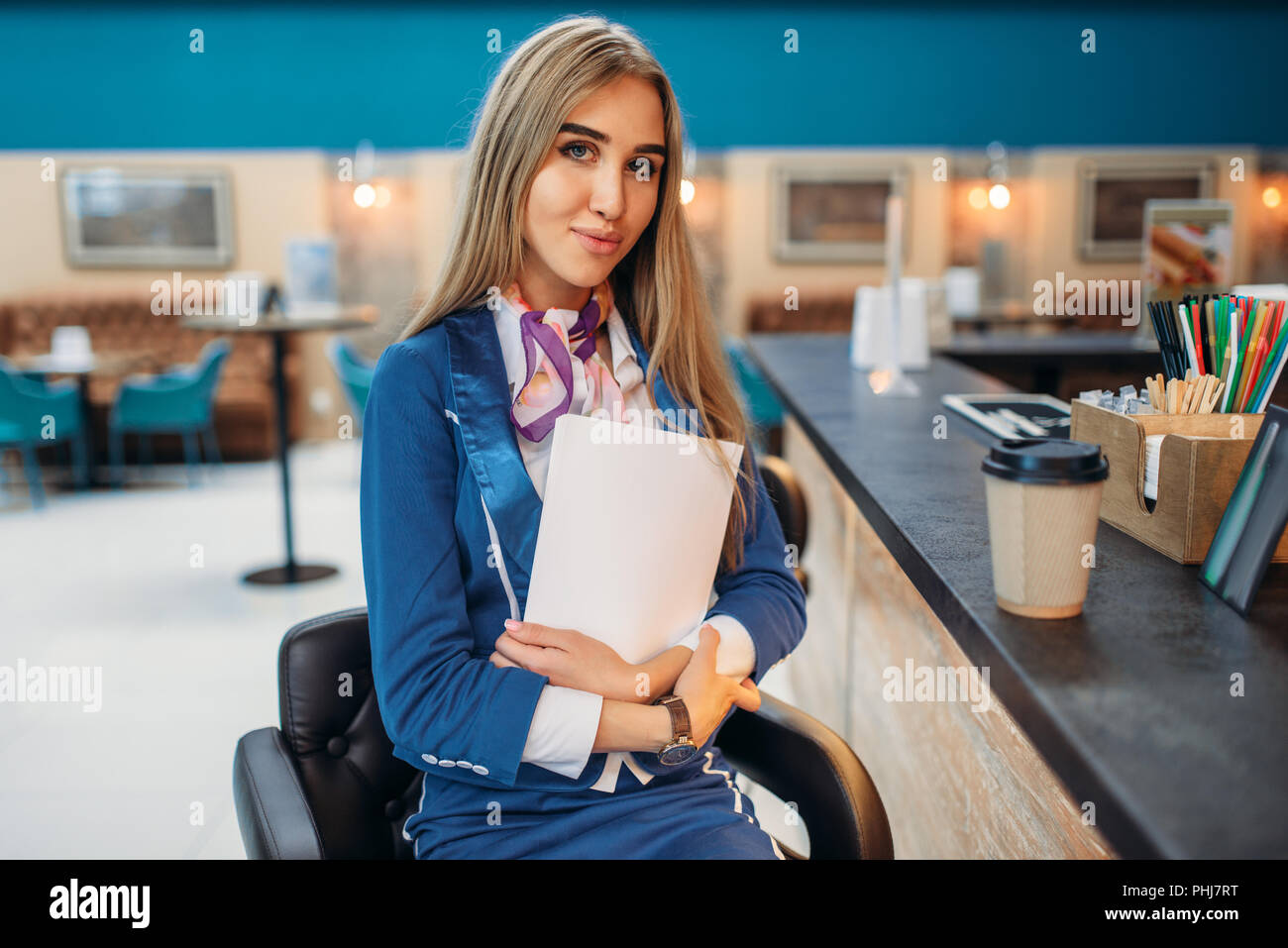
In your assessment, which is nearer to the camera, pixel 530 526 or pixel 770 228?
pixel 530 526

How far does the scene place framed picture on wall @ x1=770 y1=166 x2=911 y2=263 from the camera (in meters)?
8.98

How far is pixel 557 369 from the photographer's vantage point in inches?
50.9

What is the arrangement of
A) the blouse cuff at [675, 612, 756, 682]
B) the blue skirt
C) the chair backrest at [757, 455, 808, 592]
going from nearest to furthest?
the blue skirt
the blouse cuff at [675, 612, 756, 682]
the chair backrest at [757, 455, 808, 592]

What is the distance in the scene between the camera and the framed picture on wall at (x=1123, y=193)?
29.4 feet

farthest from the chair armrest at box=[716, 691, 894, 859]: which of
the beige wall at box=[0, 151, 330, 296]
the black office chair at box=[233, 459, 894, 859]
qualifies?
the beige wall at box=[0, 151, 330, 296]

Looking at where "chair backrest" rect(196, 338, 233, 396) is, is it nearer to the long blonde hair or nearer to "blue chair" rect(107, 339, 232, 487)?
"blue chair" rect(107, 339, 232, 487)

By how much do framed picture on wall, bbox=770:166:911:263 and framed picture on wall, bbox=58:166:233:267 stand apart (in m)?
4.60

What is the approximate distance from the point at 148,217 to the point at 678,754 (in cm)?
893

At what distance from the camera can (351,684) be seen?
1.34 metres

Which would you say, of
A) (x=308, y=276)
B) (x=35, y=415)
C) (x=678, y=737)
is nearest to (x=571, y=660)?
(x=678, y=737)

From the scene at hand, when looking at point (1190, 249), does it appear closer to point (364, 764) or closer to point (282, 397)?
point (364, 764)

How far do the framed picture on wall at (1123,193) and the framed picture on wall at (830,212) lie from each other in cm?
153
